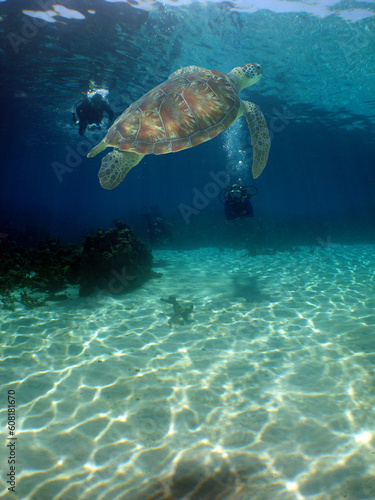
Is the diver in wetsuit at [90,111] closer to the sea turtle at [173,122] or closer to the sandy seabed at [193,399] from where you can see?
the sea turtle at [173,122]

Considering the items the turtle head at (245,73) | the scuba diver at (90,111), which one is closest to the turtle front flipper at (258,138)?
the turtle head at (245,73)

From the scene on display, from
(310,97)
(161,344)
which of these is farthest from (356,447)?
(310,97)

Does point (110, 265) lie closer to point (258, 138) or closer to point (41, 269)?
point (41, 269)

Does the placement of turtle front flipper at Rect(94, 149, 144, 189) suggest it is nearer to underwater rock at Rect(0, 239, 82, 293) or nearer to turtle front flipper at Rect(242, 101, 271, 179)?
turtle front flipper at Rect(242, 101, 271, 179)

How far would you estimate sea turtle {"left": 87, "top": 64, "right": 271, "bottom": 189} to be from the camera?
18.4ft

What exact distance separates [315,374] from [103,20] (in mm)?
16087

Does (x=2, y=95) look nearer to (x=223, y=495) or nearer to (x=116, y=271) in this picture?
(x=116, y=271)

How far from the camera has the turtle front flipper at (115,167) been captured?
19.0 ft

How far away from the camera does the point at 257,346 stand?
17.7ft

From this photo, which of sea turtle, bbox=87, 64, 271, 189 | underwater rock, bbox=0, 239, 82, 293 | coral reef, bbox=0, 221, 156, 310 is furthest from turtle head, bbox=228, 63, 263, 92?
underwater rock, bbox=0, 239, 82, 293

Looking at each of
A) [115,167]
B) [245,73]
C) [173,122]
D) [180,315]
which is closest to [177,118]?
[173,122]

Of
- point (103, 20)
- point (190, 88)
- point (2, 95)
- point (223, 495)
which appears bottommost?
point (223, 495)

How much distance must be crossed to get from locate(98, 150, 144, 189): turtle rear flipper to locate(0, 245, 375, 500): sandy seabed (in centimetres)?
349

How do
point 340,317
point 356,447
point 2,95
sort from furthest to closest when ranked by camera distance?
1. point 2,95
2. point 340,317
3. point 356,447
